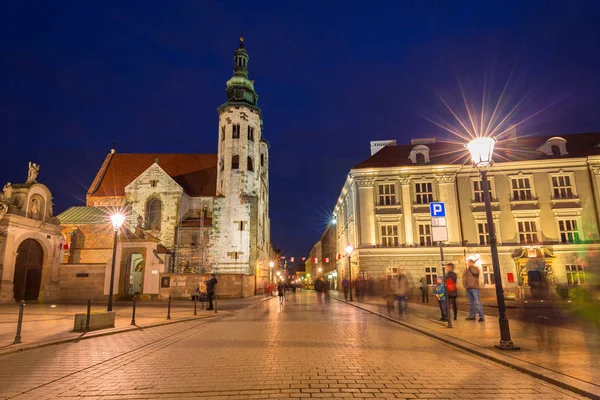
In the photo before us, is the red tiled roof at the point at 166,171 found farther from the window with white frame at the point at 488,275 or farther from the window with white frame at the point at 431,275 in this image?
the window with white frame at the point at 488,275

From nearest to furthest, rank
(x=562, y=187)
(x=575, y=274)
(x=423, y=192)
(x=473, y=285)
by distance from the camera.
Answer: (x=473, y=285) < (x=575, y=274) < (x=562, y=187) < (x=423, y=192)

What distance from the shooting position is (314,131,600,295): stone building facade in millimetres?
33812

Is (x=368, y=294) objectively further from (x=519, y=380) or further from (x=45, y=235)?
(x=519, y=380)

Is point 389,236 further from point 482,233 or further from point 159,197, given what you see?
point 159,197

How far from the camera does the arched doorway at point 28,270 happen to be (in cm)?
2522

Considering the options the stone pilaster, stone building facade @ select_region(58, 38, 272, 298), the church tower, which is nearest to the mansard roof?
the stone pilaster

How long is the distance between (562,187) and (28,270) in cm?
4474

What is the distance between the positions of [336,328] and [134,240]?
73.3 feet

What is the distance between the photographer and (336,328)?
1250 cm

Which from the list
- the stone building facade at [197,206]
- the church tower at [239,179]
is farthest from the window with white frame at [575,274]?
the church tower at [239,179]

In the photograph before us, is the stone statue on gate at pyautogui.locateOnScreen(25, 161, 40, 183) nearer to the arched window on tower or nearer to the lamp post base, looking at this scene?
the arched window on tower

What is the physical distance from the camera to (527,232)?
115 feet

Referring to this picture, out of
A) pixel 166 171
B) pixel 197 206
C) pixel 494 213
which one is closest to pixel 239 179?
pixel 197 206

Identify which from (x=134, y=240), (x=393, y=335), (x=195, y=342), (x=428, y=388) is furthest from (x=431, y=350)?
(x=134, y=240)
